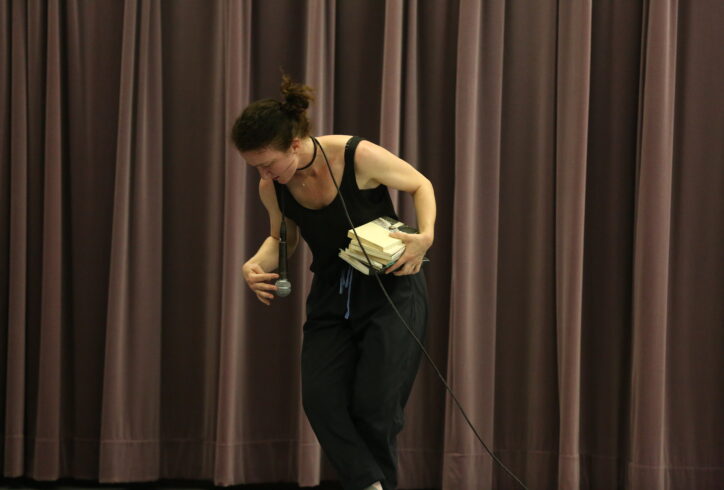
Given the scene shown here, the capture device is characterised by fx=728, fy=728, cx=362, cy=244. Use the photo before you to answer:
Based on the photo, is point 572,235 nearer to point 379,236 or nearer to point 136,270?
point 379,236

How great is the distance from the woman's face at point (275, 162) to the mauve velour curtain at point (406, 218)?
1.09 m

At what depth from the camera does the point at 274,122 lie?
71.7 inches

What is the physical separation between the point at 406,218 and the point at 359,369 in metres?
1.14

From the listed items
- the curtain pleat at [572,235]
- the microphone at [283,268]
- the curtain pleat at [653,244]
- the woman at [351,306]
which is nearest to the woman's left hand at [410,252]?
the woman at [351,306]

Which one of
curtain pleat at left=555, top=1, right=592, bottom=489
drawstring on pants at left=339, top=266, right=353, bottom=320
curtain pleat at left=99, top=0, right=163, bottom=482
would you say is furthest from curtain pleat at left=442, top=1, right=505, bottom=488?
curtain pleat at left=99, top=0, right=163, bottom=482

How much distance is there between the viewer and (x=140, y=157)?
3.06m

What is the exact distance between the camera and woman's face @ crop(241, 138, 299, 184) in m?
1.83

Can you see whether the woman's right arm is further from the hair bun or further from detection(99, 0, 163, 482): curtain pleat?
detection(99, 0, 163, 482): curtain pleat

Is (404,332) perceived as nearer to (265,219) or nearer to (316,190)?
(316,190)

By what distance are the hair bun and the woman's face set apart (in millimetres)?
84

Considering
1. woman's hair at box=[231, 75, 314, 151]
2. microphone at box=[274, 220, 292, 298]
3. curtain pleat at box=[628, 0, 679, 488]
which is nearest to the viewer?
woman's hair at box=[231, 75, 314, 151]

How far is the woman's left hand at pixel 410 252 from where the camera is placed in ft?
6.04

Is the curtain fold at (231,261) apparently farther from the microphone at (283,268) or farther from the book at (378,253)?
the book at (378,253)

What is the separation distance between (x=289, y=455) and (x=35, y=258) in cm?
139
